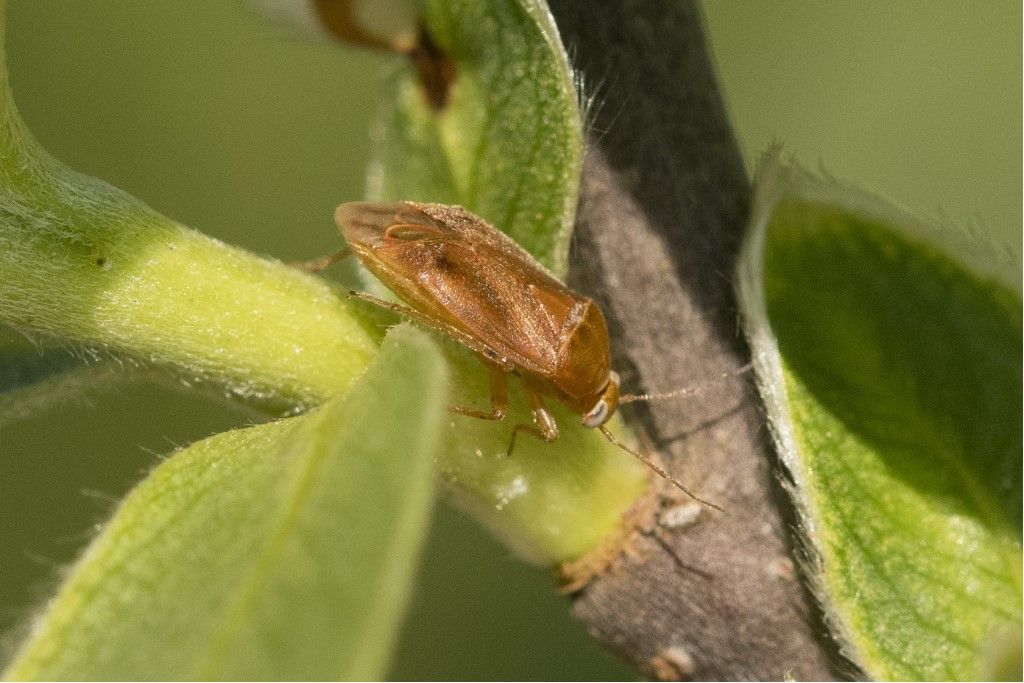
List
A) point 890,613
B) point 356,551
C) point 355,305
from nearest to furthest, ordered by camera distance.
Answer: point 356,551
point 890,613
point 355,305

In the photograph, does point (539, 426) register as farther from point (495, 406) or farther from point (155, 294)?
A: point (155, 294)

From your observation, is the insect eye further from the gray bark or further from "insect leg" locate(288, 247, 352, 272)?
"insect leg" locate(288, 247, 352, 272)

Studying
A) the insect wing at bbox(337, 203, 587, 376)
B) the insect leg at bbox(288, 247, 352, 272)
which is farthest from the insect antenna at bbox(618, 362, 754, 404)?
the insect leg at bbox(288, 247, 352, 272)

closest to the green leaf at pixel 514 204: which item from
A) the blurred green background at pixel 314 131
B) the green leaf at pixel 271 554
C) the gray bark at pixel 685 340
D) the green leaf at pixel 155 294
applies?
the gray bark at pixel 685 340

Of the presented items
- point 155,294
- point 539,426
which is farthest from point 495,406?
point 155,294

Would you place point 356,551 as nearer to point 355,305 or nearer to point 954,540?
point 355,305

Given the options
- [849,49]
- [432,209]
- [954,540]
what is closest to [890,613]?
[954,540]
